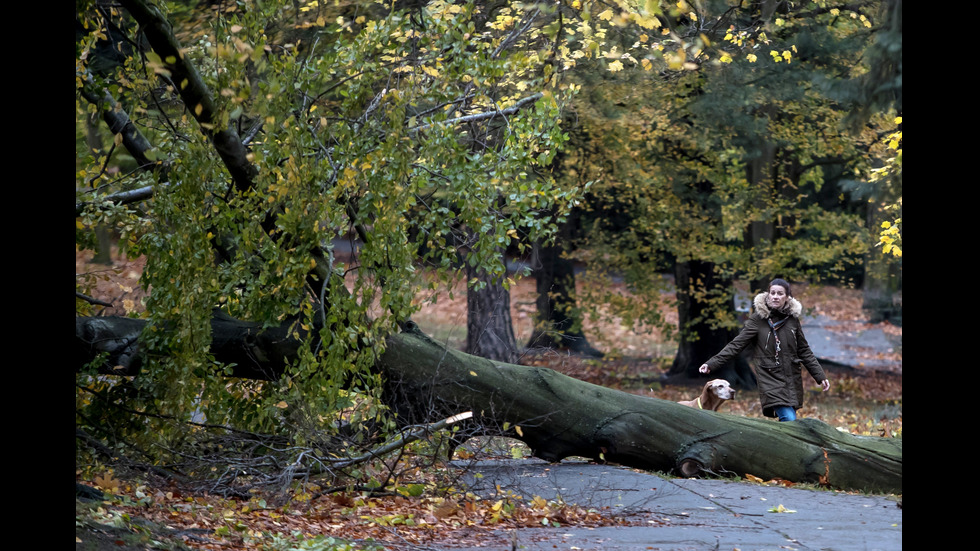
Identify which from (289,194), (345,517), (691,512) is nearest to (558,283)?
(691,512)

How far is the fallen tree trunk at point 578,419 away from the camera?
773 centimetres

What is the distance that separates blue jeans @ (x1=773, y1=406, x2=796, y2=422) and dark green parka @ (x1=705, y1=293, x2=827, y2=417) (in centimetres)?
4

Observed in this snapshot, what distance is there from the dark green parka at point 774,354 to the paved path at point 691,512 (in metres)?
1.17

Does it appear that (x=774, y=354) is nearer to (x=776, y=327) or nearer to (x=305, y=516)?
(x=776, y=327)

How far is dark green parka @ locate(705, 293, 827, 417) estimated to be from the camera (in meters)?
8.45

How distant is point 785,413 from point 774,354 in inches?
21.8

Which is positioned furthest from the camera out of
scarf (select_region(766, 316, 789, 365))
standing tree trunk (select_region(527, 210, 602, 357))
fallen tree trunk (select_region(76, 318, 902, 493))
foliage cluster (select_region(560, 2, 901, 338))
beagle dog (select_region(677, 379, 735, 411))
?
standing tree trunk (select_region(527, 210, 602, 357))

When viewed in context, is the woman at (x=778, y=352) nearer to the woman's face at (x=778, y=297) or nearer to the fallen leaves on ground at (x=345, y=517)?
the woman's face at (x=778, y=297)

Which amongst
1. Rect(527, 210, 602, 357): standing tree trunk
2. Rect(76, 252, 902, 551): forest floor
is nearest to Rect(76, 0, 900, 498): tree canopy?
Rect(76, 252, 902, 551): forest floor

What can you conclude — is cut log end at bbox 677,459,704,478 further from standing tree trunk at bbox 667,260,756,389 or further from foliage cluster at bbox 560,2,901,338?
standing tree trunk at bbox 667,260,756,389

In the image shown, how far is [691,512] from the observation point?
651 cm

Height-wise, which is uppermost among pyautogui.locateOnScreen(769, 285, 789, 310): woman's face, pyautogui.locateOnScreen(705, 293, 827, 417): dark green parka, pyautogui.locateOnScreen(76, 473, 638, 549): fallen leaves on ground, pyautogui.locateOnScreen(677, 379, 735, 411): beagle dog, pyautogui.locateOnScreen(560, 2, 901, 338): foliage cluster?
pyautogui.locateOnScreen(560, 2, 901, 338): foliage cluster

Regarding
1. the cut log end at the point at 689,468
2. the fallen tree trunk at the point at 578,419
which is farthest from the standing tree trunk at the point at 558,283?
the cut log end at the point at 689,468

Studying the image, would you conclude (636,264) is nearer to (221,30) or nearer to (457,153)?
(457,153)
